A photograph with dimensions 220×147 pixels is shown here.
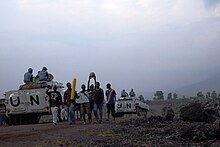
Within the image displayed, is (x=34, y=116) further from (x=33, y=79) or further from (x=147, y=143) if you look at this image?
(x=147, y=143)

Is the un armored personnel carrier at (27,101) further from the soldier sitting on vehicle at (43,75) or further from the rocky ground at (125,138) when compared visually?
the rocky ground at (125,138)

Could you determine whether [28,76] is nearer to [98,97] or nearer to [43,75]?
[43,75]

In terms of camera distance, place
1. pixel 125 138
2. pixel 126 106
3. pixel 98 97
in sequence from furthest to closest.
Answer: pixel 126 106, pixel 98 97, pixel 125 138

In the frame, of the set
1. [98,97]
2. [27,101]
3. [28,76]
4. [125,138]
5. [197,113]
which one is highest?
[28,76]

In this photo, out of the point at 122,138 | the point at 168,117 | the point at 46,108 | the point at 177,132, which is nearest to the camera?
the point at 122,138

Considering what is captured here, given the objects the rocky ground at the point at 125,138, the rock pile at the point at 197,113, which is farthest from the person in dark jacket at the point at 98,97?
the rocky ground at the point at 125,138

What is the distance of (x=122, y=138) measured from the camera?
12.4 metres

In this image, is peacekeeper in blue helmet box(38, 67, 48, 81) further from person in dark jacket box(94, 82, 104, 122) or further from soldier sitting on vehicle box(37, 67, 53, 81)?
person in dark jacket box(94, 82, 104, 122)

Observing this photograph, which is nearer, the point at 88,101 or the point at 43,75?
the point at 88,101

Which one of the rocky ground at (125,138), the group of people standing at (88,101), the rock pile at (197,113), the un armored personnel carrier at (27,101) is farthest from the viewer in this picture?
the un armored personnel carrier at (27,101)

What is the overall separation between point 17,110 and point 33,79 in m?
1.90

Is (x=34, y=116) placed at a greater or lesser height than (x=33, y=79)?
lesser

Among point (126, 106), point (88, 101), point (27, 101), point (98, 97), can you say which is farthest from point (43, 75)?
point (126, 106)

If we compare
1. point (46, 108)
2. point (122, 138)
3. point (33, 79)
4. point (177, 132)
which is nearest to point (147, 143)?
point (122, 138)
